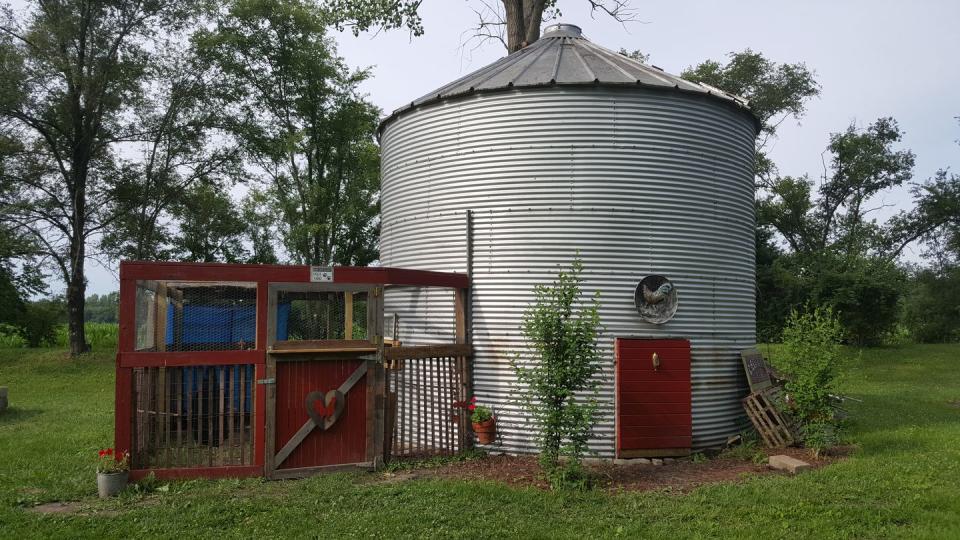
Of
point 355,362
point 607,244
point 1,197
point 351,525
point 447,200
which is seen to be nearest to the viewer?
point 351,525

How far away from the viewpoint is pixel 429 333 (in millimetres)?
12188

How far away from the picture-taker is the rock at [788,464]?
31.8 feet

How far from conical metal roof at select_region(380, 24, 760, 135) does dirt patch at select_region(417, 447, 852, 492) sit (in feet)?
21.4

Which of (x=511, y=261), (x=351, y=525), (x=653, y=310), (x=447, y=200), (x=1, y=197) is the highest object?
(x=1, y=197)

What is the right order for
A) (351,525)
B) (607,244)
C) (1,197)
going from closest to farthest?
(351,525), (607,244), (1,197)

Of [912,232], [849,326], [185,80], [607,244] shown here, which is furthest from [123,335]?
[912,232]

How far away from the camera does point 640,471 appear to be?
10125 millimetres

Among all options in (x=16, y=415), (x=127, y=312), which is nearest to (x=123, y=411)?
(x=127, y=312)

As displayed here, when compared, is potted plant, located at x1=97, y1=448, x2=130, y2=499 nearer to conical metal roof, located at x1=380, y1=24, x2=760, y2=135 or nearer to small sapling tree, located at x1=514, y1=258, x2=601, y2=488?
small sapling tree, located at x1=514, y1=258, x2=601, y2=488

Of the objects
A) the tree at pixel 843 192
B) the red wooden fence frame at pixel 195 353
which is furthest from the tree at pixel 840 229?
the red wooden fence frame at pixel 195 353

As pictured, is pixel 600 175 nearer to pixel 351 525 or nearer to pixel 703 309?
pixel 703 309

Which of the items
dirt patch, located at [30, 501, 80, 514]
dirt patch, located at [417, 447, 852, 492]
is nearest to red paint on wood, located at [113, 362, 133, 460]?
dirt patch, located at [30, 501, 80, 514]

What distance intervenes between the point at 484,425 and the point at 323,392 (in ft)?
9.18

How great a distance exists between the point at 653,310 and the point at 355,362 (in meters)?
5.16
